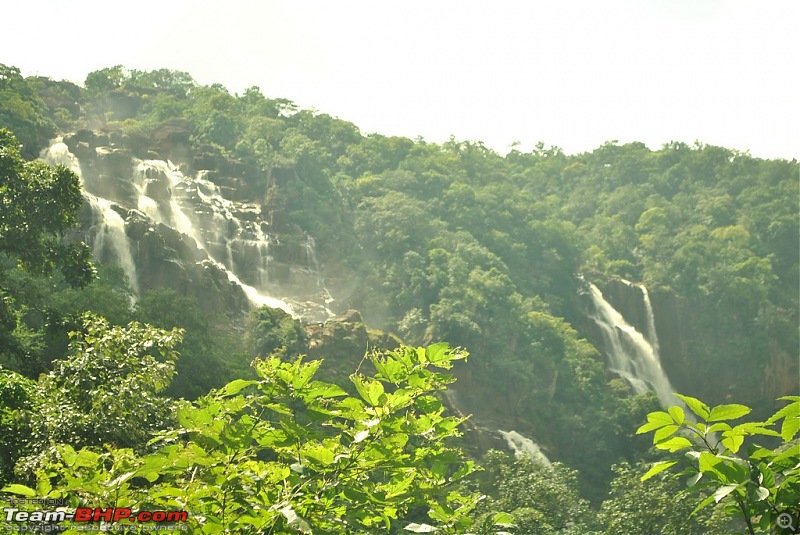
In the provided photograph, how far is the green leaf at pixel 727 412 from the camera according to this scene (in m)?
2.94

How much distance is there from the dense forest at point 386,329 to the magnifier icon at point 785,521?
0.17 ft

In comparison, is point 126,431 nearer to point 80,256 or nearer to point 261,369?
point 80,256

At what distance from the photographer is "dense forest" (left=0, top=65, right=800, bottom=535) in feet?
12.6

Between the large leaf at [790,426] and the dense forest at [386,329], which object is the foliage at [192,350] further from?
the large leaf at [790,426]

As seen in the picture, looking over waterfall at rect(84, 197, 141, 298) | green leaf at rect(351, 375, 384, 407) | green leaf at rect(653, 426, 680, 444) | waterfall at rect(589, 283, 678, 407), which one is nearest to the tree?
green leaf at rect(351, 375, 384, 407)

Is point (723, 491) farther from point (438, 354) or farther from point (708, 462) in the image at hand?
point (438, 354)

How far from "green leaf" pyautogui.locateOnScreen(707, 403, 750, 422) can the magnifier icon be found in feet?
1.10

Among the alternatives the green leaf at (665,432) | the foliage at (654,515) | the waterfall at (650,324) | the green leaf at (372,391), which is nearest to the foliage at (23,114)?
the foliage at (654,515)

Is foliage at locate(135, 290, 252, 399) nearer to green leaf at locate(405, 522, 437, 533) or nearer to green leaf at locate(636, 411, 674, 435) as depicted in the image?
green leaf at locate(405, 522, 437, 533)

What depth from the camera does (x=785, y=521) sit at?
2924mm

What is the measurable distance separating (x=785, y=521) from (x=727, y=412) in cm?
38

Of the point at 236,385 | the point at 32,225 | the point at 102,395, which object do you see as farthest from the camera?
the point at 32,225

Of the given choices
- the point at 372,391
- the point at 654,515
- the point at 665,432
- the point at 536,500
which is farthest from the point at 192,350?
the point at 665,432

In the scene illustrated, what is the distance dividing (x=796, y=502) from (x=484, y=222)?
5106cm
